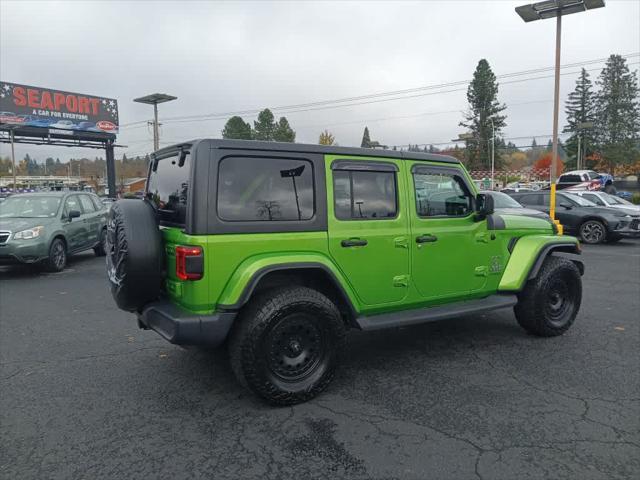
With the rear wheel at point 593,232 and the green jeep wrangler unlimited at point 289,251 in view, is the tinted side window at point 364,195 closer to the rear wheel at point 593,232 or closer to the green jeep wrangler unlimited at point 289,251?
the green jeep wrangler unlimited at point 289,251

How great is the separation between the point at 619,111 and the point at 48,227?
63768 millimetres

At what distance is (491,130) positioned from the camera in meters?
62.3

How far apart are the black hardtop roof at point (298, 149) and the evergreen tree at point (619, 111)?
6272 cm

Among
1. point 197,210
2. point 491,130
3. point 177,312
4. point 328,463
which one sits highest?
point 491,130

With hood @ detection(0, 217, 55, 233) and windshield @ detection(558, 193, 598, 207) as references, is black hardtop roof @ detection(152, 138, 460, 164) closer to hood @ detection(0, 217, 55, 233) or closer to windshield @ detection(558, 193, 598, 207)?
hood @ detection(0, 217, 55, 233)

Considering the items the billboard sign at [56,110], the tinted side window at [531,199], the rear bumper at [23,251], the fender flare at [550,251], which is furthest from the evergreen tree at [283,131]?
the fender flare at [550,251]

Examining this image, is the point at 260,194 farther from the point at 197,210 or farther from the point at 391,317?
the point at 391,317

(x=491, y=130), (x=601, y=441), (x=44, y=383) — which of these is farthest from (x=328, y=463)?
(x=491, y=130)

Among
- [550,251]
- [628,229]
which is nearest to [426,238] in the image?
[550,251]

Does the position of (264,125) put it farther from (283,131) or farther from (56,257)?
(56,257)

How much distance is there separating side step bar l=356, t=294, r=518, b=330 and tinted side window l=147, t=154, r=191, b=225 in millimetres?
1683

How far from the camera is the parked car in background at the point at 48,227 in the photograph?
8.55 metres

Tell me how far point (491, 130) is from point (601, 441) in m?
64.9

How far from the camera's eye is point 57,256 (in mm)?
9273
